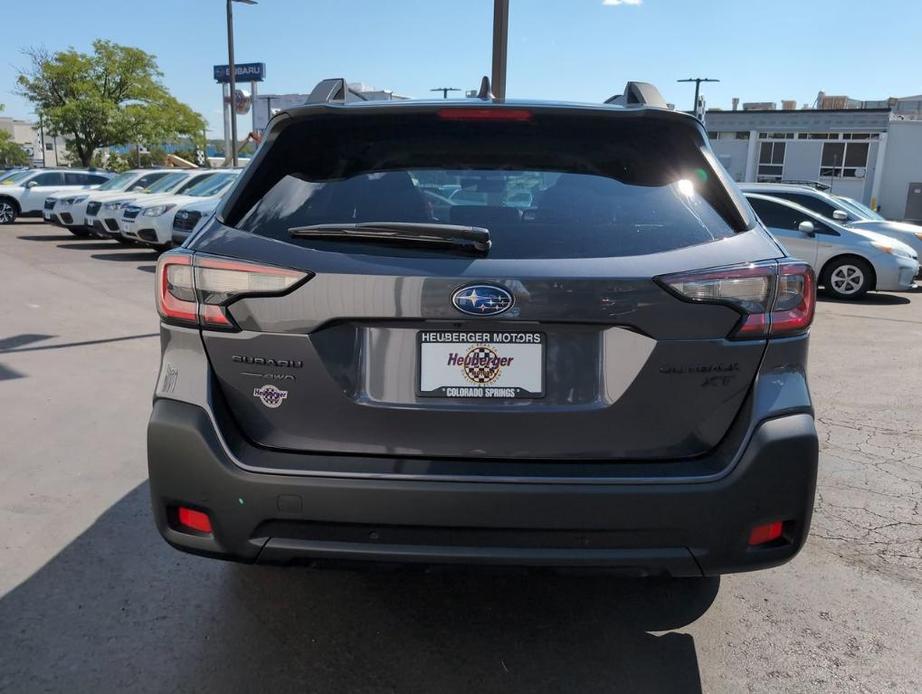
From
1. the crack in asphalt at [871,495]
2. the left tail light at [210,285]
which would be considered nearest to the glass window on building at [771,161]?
the crack in asphalt at [871,495]

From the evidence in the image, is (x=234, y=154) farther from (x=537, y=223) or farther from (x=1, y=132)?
(x=1, y=132)

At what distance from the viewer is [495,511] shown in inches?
88.3

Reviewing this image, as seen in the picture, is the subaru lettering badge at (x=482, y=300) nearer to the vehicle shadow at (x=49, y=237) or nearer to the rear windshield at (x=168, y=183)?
the rear windshield at (x=168, y=183)

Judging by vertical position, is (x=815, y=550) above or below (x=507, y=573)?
below

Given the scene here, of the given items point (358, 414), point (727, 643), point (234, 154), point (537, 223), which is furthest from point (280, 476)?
point (234, 154)

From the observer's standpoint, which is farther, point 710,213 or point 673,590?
point 673,590

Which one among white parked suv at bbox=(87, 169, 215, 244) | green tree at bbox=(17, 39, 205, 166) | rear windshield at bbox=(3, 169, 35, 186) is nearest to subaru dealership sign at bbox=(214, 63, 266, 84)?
green tree at bbox=(17, 39, 205, 166)

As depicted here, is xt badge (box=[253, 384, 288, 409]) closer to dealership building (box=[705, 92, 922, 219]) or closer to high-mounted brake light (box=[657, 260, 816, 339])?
high-mounted brake light (box=[657, 260, 816, 339])

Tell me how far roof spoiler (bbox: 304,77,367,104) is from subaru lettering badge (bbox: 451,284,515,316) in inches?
38.6

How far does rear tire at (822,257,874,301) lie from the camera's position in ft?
40.0

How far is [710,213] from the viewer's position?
253 cm

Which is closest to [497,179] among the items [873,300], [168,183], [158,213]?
[873,300]

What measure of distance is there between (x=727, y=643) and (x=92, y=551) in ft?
8.57

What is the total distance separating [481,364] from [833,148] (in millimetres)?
45075
